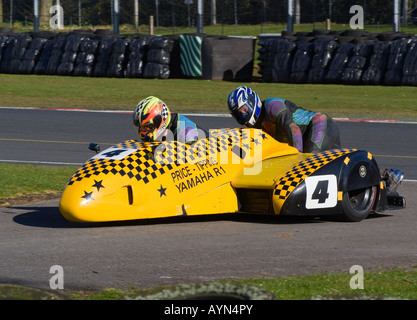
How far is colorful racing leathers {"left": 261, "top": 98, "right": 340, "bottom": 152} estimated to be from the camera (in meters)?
8.07

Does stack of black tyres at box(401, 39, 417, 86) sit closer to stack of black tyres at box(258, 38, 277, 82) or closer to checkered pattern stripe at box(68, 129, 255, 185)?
stack of black tyres at box(258, 38, 277, 82)

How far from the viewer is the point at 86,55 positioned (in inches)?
922

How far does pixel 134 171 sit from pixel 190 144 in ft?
2.59

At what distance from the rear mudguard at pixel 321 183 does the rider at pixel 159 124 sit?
1.00 metres

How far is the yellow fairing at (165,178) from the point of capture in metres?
6.96

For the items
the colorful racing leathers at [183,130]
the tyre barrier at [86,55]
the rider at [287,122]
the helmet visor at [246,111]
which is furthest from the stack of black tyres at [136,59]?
the colorful racing leathers at [183,130]

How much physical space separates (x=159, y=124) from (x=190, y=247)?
4.96 feet

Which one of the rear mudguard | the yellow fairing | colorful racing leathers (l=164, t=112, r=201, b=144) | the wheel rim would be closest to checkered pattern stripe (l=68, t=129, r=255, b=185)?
the yellow fairing

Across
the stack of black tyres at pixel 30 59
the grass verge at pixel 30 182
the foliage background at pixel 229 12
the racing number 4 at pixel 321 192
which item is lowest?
the grass verge at pixel 30 182

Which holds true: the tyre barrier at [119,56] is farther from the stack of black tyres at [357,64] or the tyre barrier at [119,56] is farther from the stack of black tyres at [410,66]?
the stack of black tyres at [410,66]

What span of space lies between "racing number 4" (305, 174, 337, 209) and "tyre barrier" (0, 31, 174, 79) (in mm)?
15615

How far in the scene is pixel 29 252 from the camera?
630 cm

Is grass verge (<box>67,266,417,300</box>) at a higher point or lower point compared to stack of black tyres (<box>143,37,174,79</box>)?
lower

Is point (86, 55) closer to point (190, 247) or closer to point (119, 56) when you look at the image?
point (119, 56)
